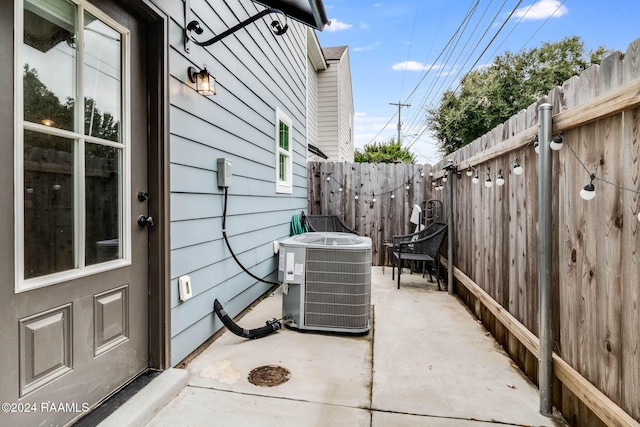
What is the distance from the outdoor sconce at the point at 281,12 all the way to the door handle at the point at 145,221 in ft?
3.86

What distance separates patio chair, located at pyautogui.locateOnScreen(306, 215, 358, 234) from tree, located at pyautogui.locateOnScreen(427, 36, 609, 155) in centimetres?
1137

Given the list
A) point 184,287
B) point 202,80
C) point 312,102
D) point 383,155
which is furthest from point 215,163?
point 383,155

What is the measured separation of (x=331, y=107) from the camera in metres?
9.04

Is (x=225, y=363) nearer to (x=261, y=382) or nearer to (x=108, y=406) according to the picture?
(x=261, y=382)

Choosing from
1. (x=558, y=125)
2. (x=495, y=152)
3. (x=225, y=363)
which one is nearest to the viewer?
(x=558, y=125)

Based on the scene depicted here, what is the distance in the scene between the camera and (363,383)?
211 centimetres

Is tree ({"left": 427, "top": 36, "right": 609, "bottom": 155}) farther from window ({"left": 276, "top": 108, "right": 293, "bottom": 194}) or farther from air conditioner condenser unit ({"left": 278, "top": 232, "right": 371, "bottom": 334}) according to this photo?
air conditioner condenser unit ({"left": 278, "top": 232, "right": 371, "bottom": 334})

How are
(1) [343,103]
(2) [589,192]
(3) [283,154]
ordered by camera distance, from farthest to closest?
(1) [343,103], (3) [283,154], (2) [589,192]

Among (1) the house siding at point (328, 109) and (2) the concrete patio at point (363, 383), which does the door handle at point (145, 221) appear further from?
(1) the house siding at point (328, 109)

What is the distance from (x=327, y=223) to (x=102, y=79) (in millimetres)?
4369

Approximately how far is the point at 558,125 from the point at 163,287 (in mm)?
2364

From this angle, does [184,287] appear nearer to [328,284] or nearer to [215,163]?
[215,163]

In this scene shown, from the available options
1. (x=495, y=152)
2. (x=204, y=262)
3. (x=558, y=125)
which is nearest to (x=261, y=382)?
(x=204, y=262)

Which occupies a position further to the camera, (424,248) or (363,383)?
(424,248)
